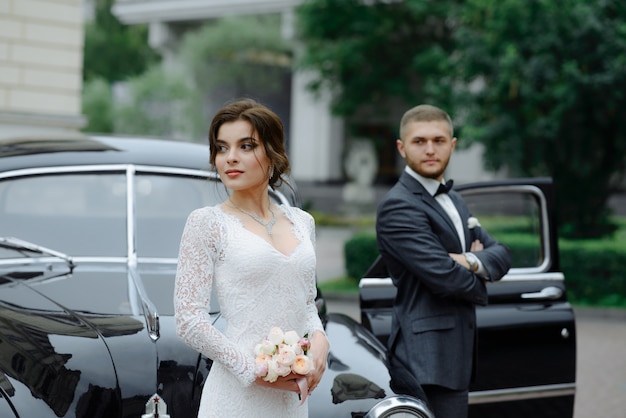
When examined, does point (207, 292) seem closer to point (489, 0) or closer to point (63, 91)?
point (489, 0)

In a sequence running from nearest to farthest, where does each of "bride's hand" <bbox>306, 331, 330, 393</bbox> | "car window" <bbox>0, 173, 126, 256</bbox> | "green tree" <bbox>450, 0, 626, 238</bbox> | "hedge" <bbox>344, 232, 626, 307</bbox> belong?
"bride's hand" <bbox>306, 331, 330, 393</bbox> → "car window" <bbox>0, 173, 126, 256</bbox> → "hedge" <bbox>344, 232, 626, 307</bbox> → "green tree" <bbox>450, 0, 626, 238</bbox>

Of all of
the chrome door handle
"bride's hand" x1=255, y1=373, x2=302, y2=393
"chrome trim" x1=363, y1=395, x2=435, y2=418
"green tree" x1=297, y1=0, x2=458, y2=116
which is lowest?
"chrome trim" x1=363, y1=395, x2=435, y2=418

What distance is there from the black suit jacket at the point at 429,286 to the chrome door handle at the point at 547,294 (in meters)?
0.96

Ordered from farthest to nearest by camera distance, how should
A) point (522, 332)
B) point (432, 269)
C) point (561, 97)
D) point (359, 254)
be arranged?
1. point (359, 254)
2. point (561, 97)
3. point (522, 332)
4. point (432, 269)

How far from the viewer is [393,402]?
3.10 metres

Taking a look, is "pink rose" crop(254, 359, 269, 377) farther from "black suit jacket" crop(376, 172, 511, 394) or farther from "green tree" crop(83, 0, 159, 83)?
"green tree" crop(83, 0, 159, 83)

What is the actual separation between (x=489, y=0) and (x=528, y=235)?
32.2 ft

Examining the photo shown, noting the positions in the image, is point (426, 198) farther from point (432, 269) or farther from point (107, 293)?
point (107, 293)

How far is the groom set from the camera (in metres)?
3.62

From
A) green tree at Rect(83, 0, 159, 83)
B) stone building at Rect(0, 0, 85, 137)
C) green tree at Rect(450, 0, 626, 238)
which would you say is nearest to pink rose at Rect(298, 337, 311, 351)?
green tree at Rect(450, 0, 626, 238)

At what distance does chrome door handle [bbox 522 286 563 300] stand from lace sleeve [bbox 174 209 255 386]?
2724 millimetres

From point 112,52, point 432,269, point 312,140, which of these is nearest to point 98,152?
point 432,269

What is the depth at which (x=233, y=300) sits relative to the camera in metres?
2.46

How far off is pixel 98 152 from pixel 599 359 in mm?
6546
